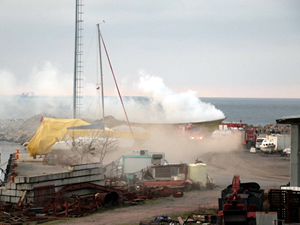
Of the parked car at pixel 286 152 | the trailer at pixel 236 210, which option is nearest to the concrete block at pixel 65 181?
the trailer at pixel 236 210

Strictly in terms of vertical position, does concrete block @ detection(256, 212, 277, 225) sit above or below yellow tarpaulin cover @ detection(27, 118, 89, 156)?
below

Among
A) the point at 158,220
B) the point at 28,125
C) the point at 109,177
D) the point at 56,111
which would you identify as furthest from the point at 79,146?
the point at 56,111

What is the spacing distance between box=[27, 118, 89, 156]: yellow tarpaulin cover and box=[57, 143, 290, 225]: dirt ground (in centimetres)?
1113

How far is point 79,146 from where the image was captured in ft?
140

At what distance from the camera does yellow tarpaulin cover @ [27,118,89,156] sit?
1778 inches

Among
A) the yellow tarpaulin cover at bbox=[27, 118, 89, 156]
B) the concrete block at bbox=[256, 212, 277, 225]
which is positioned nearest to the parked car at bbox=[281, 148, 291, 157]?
the yellow tarpaulin cover at bbox=[27, 118, 89, 156]

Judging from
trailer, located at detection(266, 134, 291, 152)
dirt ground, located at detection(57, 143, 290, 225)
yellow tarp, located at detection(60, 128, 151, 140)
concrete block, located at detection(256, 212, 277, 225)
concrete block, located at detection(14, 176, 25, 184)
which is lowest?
dirt ground, located at detection(57, 143, 290, 225)

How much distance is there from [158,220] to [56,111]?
3582 inches

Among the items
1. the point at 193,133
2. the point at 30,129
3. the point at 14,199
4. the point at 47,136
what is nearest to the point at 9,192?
the point at 14,199

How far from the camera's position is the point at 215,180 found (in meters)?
31.8

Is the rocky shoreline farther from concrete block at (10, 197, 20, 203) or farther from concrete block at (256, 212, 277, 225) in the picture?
concrete block at (256, 212, 277, 225)

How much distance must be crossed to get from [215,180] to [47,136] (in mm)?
19584

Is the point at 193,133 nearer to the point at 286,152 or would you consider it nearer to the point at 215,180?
the point at 286,152

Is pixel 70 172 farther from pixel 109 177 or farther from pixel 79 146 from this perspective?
pixel 79 146
